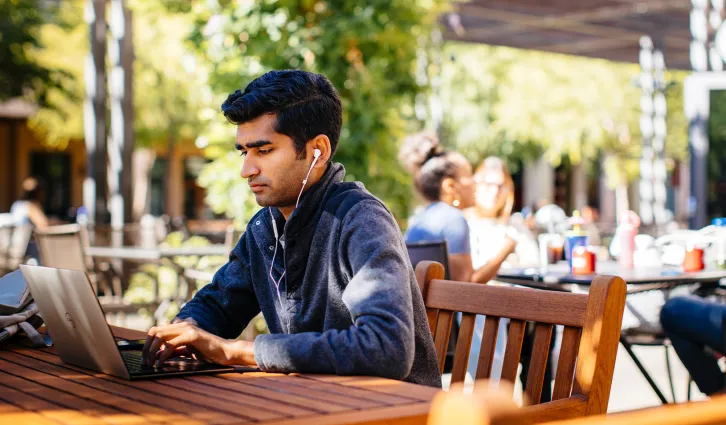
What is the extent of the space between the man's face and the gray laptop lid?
0.55m

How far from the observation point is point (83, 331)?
6.91 ft

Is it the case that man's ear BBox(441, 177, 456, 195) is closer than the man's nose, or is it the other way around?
the man's nose

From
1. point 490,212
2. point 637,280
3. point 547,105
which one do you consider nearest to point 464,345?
point 637,280

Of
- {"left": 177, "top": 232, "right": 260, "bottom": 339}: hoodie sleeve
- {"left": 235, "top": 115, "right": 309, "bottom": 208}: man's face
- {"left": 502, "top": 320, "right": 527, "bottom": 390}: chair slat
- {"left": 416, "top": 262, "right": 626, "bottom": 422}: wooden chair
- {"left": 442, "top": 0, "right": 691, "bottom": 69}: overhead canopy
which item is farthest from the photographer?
{"left": 442, "top": 0, "right": 691, "bottom": 69}: overhead canopy

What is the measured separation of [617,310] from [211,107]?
6.22 metres

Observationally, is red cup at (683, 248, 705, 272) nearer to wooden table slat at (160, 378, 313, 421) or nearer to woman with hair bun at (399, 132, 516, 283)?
woman with hair bun at (399, 132, 516, 283)

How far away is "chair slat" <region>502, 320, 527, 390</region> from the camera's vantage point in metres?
2.41

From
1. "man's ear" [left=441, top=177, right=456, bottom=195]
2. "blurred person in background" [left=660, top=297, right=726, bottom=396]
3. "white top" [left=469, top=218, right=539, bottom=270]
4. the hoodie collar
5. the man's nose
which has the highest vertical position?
the man's nose

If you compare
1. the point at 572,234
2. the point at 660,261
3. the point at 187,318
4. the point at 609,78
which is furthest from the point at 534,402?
the point at 609,78

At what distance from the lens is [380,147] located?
8094mm

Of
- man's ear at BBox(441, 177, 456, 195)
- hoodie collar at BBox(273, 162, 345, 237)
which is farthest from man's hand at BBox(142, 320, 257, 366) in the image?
man's ear at BBox(441, 177, 456, 195)

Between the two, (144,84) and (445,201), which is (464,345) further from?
(144,84)

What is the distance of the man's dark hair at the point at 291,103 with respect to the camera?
98.2 inches

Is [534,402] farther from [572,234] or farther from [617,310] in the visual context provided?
[572,234]
